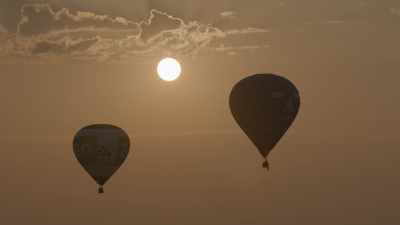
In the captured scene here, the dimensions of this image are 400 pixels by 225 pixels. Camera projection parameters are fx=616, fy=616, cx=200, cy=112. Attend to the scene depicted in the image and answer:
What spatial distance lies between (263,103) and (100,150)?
18.6 feet

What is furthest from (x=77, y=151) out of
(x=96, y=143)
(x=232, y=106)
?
(x=232, y=106)

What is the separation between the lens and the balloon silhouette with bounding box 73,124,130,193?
2039 centimetres

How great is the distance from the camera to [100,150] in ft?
67.1

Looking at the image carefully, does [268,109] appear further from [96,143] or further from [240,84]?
[96,143]

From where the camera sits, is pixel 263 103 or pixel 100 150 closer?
pixel 263 103

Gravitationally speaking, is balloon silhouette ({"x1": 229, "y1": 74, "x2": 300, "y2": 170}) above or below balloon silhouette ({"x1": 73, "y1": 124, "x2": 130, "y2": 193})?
above

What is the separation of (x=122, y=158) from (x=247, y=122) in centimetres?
461

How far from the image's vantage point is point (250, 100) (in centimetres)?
1884

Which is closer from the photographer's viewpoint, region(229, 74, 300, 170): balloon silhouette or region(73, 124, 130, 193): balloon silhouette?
region(229, 74, 300, 170): balloon silhouette

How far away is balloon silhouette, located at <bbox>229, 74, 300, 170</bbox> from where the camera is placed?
1889cm

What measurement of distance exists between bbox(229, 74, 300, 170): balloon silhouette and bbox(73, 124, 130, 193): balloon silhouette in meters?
4.24

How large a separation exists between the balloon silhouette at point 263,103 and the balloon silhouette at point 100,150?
4.24 metres

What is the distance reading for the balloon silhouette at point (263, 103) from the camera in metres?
18.9

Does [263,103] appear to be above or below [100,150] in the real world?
above
